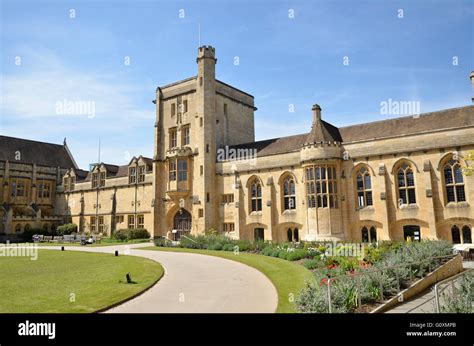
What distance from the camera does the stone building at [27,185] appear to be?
4691 cm

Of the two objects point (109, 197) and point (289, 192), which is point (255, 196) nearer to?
point (289, 192)

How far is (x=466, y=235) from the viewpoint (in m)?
23.5

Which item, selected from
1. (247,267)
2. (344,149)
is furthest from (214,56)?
(247,267)

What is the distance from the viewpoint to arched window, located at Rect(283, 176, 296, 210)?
31.1 m

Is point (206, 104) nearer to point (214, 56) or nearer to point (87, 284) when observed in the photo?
point (214, 56)

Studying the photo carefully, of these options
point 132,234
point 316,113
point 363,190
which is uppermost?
point 316,113

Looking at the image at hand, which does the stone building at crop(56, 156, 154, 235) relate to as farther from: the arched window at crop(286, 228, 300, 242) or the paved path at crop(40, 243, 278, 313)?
the paved path at crop(40, 243, 278, 313)

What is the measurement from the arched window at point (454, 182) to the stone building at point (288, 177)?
7 centimetres

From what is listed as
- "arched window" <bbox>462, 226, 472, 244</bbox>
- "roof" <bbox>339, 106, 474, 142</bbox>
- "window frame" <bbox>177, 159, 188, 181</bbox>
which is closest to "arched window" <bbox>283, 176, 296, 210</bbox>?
"roof" <bbox>339, 106, 474, 142</bbox>

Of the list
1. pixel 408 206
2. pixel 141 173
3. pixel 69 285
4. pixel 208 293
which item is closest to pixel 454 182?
pixel 408 206

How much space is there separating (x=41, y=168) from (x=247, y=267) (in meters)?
48.5

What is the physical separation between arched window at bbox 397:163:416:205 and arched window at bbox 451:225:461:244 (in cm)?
321

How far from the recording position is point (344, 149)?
28844mm

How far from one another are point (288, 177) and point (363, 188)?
23.0ft
